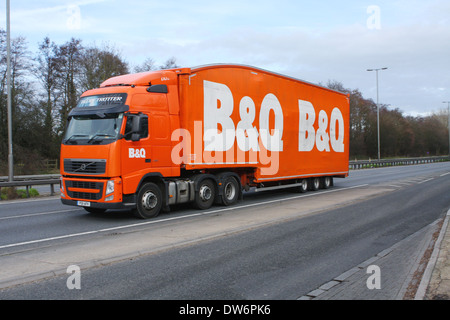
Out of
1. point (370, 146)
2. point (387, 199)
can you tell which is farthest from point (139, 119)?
point (370, 146)

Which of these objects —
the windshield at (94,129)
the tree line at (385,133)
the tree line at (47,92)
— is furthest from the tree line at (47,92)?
the tree line at (385,133)

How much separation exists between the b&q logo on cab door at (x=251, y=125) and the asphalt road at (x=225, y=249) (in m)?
2.22

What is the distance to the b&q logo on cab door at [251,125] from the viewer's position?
39.4ft

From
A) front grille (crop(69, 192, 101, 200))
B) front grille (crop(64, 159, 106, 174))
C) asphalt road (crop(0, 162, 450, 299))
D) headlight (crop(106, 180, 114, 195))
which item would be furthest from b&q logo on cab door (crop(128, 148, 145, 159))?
asphalt road (crop(0, 162, 450, 299))

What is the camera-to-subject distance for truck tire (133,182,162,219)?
34.0 ft

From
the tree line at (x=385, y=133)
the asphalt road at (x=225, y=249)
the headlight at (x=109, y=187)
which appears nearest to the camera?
the asphalt road at (x=225, y=249)

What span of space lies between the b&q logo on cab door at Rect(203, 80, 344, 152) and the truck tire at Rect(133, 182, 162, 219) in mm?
2109

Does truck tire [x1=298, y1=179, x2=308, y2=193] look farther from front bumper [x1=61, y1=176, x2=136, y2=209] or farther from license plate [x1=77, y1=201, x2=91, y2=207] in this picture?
license plate [x1=77, y1=201, x2=91, y2=207]

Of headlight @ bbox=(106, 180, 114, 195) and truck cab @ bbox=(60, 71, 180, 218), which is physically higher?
truck cab @ bbox=(60, 71, 180, 218)

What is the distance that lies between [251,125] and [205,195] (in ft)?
9.55

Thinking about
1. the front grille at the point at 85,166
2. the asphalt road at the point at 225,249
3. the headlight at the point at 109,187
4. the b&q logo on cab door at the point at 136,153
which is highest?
the b&q logo on cab door at the point at 136,153

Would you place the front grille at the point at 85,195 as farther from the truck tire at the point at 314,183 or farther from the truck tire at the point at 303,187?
the truck tire at the point at 314,183
